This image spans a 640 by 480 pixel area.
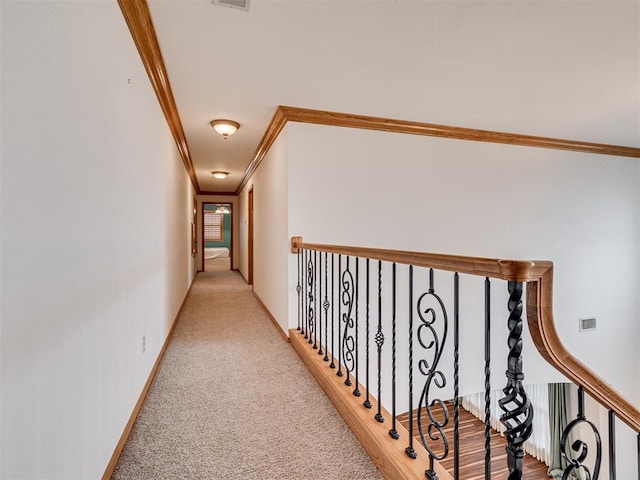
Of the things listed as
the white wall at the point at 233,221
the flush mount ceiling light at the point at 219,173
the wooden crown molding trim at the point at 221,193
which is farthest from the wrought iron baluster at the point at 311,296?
the wooden crown molding trim at the point at 221,193

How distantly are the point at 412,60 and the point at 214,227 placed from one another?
11459mm

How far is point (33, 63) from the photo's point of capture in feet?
2.74

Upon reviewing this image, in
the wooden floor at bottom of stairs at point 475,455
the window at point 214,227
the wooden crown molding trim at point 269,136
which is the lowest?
the wooden floor at bottom of stairs at point 475,455

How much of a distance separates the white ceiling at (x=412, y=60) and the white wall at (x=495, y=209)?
415 millimetres

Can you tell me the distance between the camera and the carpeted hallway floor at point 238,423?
4.68 ft

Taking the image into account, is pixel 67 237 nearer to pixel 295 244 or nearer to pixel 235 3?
pixel 235 3

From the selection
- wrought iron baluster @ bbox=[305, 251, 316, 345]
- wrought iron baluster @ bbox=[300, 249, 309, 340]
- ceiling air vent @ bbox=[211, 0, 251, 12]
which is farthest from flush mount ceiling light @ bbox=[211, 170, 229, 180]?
ceiling air vent @ bbox=[211, 0, 251, 12]

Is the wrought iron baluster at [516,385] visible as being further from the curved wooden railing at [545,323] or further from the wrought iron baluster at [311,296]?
the wrought iron baluster at [311,296]

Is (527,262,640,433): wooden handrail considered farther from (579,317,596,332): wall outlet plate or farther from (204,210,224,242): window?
(204,210,224,242): window

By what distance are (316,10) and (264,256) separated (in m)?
3.14

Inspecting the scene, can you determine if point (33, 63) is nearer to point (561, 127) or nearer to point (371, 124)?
point (371, 124)

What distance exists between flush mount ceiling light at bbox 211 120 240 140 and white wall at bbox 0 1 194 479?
1594 mm

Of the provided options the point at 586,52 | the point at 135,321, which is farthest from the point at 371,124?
the point at 135,321

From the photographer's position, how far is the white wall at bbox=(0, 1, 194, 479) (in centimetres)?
76
